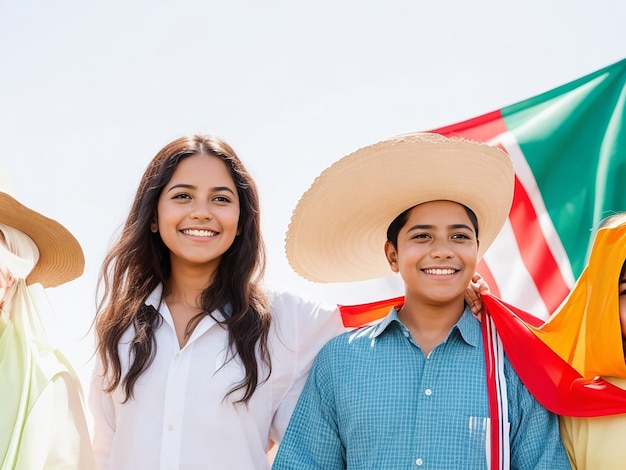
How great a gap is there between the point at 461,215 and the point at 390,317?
555mm

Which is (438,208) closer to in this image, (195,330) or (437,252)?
(437,252)

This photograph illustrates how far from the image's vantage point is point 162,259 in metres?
4.03

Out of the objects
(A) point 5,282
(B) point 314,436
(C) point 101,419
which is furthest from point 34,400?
(B) point 314,436

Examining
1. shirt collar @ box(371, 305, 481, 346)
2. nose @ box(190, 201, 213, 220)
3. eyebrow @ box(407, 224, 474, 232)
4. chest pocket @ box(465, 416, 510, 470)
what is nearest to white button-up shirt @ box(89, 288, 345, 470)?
shirt collar @ box(371, 305, 481, 346)

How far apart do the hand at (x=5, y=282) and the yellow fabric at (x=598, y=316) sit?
2.39 m

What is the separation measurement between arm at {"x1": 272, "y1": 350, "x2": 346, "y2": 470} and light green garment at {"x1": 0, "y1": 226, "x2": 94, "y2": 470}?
852mm

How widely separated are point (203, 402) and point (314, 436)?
49 cm

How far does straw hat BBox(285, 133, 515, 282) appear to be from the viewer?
357 cm

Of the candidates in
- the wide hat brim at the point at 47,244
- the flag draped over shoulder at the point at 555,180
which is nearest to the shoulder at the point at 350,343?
the flag draped over shoulder at the point at 555,180

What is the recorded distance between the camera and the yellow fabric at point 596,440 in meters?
3.11

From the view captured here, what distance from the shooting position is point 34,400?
340 cm

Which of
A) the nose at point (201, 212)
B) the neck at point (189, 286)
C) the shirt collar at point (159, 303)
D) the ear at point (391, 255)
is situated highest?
the nose at point (201, 212)

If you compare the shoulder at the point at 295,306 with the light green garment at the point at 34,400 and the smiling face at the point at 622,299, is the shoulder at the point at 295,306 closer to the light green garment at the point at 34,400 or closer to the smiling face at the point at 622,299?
the light green garment at the point at 34,400

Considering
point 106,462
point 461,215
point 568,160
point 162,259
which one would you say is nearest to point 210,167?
point 162,259
